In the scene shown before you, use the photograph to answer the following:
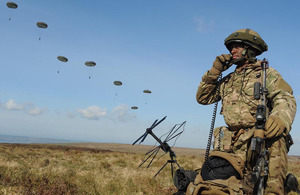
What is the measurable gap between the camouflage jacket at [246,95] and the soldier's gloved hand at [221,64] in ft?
0.33

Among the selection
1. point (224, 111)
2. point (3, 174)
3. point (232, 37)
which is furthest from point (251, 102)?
point (3, 174)

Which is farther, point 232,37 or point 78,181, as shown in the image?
point 78,181

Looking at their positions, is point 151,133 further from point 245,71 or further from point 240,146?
point 245,71

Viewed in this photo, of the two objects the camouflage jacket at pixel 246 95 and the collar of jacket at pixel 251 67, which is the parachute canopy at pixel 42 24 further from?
the collar of jacket at pixel 251 67

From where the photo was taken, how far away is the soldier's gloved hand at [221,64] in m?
4.26

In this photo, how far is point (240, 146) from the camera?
385 centimetres

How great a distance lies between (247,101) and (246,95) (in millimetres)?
111

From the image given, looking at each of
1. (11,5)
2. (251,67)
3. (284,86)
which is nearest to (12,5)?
(11,5)

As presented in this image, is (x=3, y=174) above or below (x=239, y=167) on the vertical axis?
below

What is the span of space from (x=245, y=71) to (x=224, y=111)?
2.52 feet

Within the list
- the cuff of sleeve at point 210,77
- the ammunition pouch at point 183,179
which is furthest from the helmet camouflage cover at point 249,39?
the ammunition pouch at point 183,179

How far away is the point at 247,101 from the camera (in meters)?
4.03

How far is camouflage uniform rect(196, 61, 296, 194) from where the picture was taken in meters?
3.65

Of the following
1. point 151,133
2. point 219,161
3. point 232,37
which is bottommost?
point 219,161
